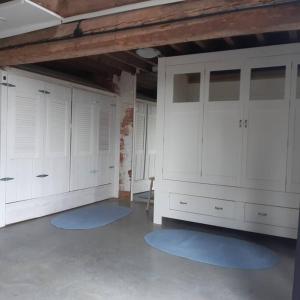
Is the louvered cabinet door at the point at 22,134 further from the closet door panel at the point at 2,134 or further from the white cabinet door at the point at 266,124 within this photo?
the white cabinet door at the point at 266,124

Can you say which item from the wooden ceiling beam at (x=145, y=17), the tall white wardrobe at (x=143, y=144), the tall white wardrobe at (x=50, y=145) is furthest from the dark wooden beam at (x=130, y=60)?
the wooden ceiling beam at (x=145, y=17)

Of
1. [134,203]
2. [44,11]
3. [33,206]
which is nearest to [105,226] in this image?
[33,206]

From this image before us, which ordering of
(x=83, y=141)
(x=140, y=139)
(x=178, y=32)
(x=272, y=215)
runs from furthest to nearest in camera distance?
1. (x=140, y=139)
2. (x=83, y=141)
3. (x=272, y=215)
4. (x=178, y=32)

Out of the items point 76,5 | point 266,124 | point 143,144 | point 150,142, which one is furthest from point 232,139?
point 150,142

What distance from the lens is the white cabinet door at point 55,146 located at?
457 centimetres

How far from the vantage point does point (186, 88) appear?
425 cm

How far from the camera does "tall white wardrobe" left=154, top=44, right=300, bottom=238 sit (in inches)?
143

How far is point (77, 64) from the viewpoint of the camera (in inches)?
215

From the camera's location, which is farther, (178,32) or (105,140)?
(105,140)

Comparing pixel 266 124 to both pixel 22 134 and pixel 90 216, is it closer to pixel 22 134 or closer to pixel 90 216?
pixel 90 216

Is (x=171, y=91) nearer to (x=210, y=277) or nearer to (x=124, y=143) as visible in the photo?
(x=124, y=143)

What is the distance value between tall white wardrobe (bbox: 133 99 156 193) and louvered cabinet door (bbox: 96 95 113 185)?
58cm

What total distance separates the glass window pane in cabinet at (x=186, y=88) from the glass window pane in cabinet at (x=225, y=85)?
0.20 metres

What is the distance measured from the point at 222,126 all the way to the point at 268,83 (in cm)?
77
